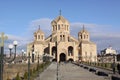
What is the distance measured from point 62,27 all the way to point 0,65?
75840 mm

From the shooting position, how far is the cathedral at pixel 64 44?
279 feet

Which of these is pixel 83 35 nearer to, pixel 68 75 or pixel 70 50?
pixel 70 50

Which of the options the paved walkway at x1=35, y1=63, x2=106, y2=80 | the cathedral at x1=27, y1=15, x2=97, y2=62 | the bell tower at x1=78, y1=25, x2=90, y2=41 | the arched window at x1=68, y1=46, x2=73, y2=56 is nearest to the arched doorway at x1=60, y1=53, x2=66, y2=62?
the cathedral at x1=27, y1=15, x2=97, y2=62

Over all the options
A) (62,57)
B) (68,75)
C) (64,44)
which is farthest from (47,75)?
(62,57)

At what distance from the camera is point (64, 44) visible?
84875 mm

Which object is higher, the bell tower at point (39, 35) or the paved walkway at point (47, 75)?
the bell tower at point (39, 35)

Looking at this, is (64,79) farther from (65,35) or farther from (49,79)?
(65,35)

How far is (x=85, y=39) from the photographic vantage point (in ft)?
296

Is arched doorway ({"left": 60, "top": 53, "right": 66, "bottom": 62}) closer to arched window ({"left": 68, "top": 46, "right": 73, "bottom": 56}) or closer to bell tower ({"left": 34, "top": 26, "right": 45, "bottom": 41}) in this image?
arched window ({"left": 68, "top": 46, "right": 73, "bottom": 56})

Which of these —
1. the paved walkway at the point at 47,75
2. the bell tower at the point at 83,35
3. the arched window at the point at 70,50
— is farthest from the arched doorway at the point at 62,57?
the paved walkway at the point at 47,75

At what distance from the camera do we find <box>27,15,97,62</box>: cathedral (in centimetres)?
8506

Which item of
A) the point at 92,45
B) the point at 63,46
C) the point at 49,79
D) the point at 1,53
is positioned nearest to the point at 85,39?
the point at 92,45

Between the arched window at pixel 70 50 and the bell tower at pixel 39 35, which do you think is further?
the bell tower at pixel 39 35

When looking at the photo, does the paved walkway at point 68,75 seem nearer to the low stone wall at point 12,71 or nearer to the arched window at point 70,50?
the low stone wall at point 12,71
